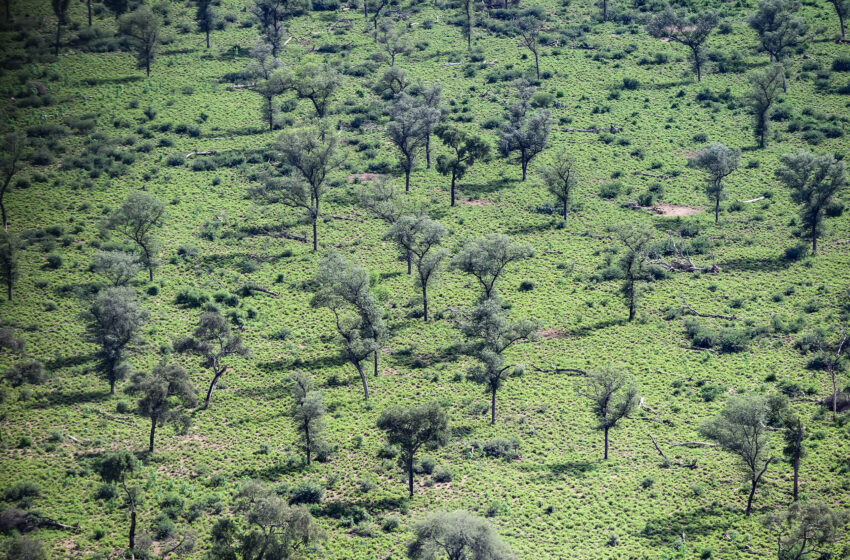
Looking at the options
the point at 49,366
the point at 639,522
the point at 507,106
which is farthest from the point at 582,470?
the point at 507,106

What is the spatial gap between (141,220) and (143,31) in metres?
45.8

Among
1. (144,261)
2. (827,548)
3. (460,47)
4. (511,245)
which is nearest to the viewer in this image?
(827,548)

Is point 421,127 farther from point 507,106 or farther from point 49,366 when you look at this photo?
point 49,366

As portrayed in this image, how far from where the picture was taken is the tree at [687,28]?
135125 mm

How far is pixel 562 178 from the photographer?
104938 millimetres

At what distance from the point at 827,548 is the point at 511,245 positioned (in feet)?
120

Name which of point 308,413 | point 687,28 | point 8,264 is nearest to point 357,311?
point 308,413

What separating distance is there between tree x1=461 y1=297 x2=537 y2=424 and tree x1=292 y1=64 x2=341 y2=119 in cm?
4665

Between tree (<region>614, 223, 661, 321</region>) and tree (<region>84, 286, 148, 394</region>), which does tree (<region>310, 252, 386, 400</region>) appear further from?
tree (<region>614, 223, 661, 321</region>)

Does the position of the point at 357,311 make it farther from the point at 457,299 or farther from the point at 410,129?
the point at 410,129

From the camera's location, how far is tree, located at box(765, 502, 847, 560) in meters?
61.5

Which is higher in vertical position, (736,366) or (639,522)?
(736,366)

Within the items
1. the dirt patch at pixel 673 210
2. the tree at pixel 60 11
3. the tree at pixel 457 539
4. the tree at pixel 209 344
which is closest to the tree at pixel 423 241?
the tree at pixel 209 344

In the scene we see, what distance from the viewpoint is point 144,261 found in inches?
3684
